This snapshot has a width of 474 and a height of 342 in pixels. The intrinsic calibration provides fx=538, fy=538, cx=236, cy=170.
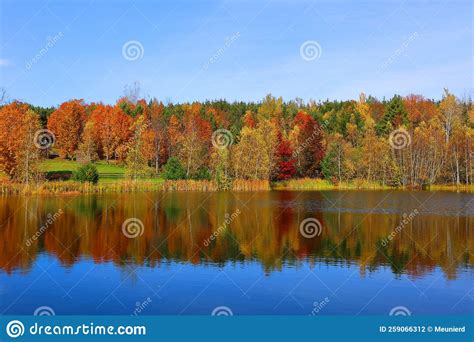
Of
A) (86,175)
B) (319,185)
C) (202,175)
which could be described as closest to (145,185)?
(86,175)

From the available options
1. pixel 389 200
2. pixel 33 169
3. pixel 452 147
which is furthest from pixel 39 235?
pixel 452 147

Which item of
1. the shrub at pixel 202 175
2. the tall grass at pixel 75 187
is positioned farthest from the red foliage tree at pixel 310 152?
the tall grass at pixel 75 187

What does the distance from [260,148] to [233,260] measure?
43040mm

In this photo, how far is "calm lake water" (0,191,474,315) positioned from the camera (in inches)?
675

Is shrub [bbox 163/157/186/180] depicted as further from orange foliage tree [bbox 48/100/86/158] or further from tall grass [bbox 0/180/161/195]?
orange foliage tree [bbox 48/100/86/158]

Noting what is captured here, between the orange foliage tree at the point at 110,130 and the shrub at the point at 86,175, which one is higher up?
the orange foliage tree at the point at 110,130

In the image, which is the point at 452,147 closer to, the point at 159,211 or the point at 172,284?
the point at 159,211

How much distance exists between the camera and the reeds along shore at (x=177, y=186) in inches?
1973

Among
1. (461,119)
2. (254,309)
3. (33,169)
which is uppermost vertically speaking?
(461,119)

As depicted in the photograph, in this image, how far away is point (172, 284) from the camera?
19.2 meters

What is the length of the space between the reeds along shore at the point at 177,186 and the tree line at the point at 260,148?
4.13ft

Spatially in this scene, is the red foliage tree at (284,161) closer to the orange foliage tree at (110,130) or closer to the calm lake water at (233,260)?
the orange foliage tree at (110,130)

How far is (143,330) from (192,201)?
33887 mm

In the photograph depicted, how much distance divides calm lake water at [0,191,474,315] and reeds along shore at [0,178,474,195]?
9797 mm
